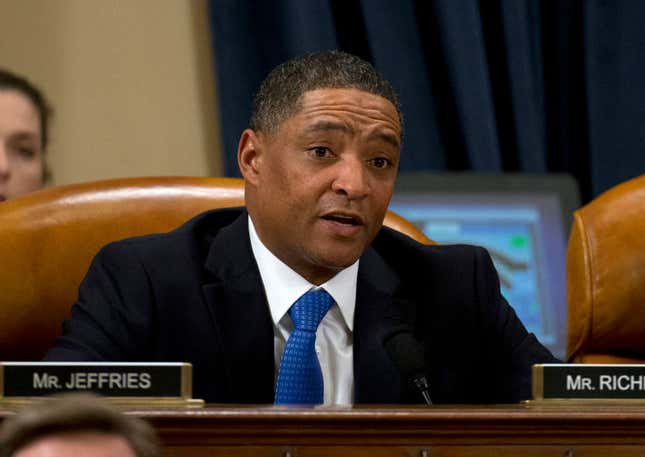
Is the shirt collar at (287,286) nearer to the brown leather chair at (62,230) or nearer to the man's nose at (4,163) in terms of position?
the brown leather chair at (62,230)

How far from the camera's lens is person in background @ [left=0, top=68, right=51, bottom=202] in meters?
2.36

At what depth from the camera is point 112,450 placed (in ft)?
2.10

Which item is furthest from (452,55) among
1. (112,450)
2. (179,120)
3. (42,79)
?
(112,450)

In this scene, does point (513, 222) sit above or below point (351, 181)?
above

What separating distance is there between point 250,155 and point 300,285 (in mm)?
242

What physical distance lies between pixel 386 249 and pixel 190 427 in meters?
0.84

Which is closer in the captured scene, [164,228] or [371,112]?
[371,112]

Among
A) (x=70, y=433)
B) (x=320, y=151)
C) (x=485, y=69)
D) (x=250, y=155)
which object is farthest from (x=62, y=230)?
(x=485, y=69)

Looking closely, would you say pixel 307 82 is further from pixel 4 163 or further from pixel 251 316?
pixel 4 163

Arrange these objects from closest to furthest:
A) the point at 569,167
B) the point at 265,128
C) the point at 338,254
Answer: the point at 338,254
the point at 265,128
the point at 569,167

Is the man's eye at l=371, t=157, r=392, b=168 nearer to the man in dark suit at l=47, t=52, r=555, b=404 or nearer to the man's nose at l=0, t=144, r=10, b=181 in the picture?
the man in dark suit at l=47, t=52, r=555, b=404

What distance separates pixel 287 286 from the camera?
1.84m

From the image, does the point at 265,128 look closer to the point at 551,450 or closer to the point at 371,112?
the point at 371,112

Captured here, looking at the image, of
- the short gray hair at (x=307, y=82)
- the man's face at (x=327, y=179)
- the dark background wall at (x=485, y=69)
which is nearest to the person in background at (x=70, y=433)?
Answer: the man's face at (x=327, y=179)
